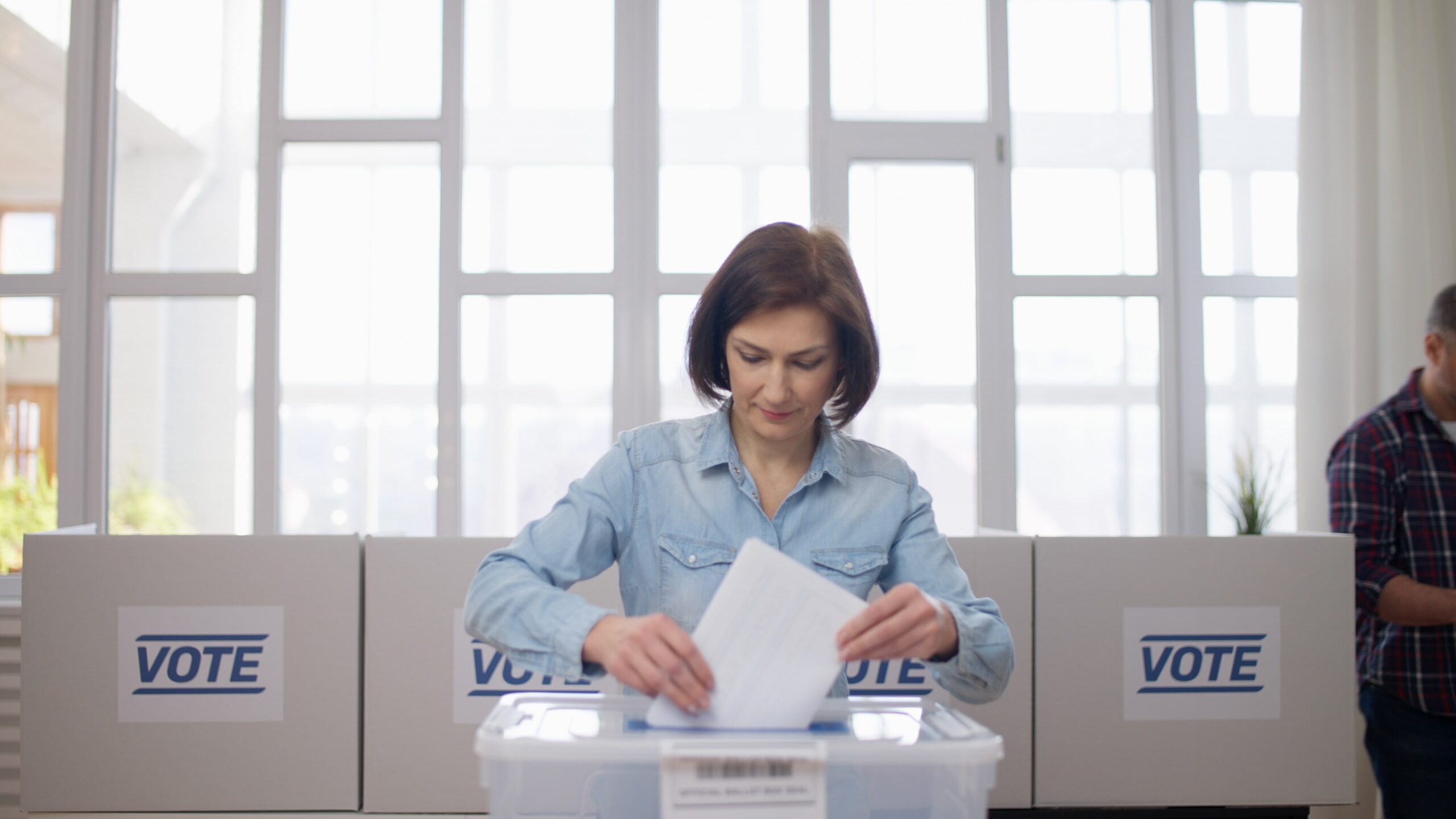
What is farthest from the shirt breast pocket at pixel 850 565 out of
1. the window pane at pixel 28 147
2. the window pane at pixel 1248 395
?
the window pane at pixel 28 147

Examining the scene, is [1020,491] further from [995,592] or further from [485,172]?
[485,172]

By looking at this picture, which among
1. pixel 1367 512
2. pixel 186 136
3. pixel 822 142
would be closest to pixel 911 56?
pixel 822 142

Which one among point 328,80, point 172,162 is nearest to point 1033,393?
point 328,80

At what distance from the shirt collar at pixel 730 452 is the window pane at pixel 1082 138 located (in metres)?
2.14

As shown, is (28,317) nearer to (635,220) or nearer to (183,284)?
(183,284)

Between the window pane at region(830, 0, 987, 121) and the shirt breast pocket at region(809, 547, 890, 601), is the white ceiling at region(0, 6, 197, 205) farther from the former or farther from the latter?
the shirt breast pocket at region(809, 547, 890, 601)

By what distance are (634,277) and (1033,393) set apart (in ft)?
4.37

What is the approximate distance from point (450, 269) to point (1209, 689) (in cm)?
231

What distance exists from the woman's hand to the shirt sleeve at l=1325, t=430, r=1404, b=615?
1.45 meters

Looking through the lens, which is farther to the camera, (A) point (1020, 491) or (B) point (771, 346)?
(A) point (1020, 491)

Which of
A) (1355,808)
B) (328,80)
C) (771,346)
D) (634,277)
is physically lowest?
(1355,808)

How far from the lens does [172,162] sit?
315cm

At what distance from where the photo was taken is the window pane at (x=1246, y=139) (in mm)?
3150

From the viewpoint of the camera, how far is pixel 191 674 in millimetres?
1767
